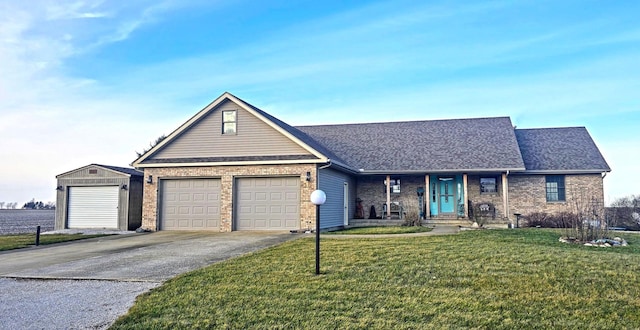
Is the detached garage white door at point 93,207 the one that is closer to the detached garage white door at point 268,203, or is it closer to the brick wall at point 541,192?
the detached garage white door at point 268,203

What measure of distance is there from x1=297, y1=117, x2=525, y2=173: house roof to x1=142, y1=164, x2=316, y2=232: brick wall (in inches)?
171

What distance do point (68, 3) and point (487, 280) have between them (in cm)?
1283

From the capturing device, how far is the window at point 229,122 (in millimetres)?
17266

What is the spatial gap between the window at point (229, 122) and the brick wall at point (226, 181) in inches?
60.9

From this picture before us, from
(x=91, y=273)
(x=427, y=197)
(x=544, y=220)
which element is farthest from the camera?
(x=427, y=197)

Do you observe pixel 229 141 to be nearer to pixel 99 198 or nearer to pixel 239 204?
pixel 239 204

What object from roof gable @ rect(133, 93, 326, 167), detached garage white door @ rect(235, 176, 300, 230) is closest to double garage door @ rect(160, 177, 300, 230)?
detached garage white door @ rect(235, 176, 300, 230)

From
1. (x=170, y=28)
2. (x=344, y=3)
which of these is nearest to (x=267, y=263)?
(x=344, y=3)

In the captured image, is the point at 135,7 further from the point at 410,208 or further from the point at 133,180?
the point at 410,208

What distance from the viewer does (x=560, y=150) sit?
2106 centimetres

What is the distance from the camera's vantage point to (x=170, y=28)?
15125 millimetres

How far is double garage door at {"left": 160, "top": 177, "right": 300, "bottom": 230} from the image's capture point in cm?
1627

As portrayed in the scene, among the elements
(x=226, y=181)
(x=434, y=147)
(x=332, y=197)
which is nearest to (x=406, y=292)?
(x=332, y=197)

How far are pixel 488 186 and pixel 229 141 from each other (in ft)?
39.7
